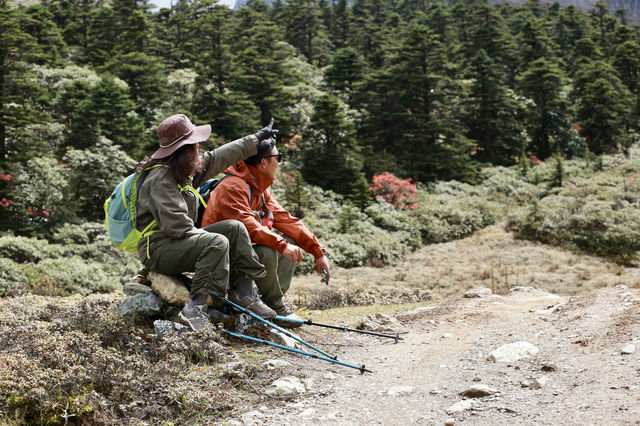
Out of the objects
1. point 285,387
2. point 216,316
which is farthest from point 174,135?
point 285,387

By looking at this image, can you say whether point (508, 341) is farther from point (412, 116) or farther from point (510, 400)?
point (412, 116)

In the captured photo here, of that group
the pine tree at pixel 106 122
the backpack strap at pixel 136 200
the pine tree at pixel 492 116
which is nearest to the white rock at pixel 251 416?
the backpack strap at pixel 136 200

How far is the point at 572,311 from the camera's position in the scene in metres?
5.10

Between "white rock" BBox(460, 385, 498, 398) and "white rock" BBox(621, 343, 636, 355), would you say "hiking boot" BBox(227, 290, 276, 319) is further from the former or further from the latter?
"white rock" BBox(621, 343, 636, 355)

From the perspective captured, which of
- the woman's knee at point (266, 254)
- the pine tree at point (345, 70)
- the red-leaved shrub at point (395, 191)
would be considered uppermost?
the pine tree at point (345, 70)

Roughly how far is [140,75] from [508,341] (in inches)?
991

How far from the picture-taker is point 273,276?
14.3 feet

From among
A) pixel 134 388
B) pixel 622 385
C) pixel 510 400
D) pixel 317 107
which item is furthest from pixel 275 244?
pixel 317 107

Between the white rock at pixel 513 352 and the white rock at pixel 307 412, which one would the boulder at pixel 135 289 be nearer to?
the white rock at pixel 307 412

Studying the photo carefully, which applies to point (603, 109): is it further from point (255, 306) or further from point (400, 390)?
point (400, 390)

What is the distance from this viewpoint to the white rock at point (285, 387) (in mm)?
3277

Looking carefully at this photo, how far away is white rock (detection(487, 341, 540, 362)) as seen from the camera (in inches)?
154

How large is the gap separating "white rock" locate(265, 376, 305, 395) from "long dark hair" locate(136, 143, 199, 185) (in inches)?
63.0

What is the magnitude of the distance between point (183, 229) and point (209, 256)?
28cm
